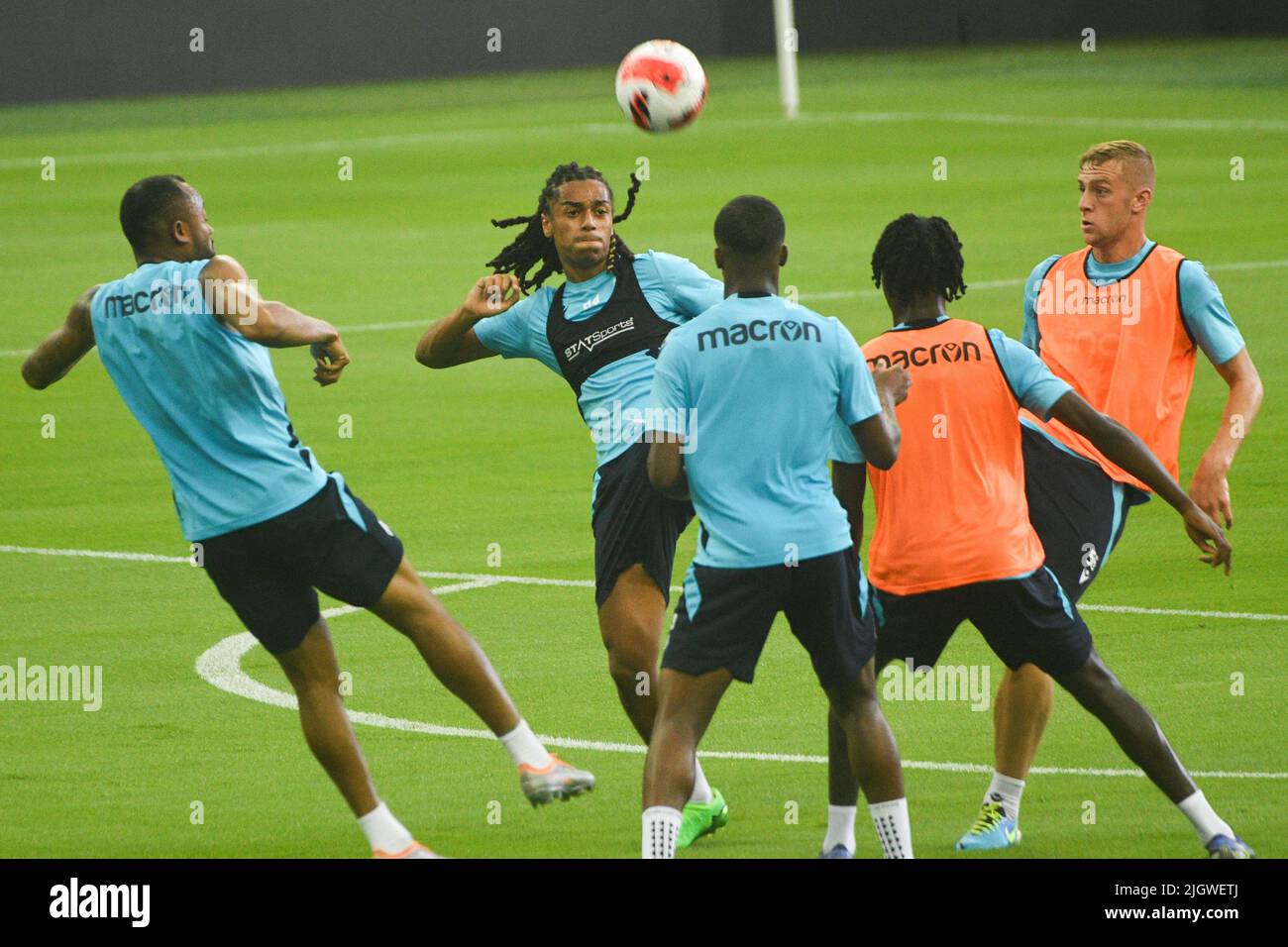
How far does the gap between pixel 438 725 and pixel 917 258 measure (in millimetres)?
3669

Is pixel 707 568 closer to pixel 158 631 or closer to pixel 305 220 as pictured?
pixel 158 631

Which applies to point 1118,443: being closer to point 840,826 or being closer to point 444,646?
point 840,826

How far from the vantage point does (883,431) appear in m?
7.27

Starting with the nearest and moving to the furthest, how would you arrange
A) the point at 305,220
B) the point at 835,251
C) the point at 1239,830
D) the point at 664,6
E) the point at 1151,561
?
the point at 1239,830, the point at 1151,561, the point at 835,251, the point at 305,220, the point at 664,6

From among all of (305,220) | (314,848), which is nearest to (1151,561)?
(314,848)

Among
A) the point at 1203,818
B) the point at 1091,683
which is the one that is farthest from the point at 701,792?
the point at 1203,818

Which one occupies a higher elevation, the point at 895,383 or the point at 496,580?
the point at 895,383

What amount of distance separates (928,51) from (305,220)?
27.2 m

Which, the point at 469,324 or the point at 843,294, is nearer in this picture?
the point at 469,324

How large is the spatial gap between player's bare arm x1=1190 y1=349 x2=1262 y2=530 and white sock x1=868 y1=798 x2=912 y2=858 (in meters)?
2.05

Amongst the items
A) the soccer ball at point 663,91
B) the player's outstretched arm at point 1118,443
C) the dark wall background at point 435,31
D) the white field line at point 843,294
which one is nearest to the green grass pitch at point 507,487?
the white field line at point 843,294

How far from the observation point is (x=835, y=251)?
27.4 meters

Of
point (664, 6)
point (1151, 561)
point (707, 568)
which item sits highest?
point (664, 6)

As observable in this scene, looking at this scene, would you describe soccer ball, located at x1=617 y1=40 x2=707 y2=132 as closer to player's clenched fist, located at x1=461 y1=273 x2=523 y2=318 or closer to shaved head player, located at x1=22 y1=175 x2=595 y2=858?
player's clenched fist, located at x1=461 y1=273 x2=523 y2=318
